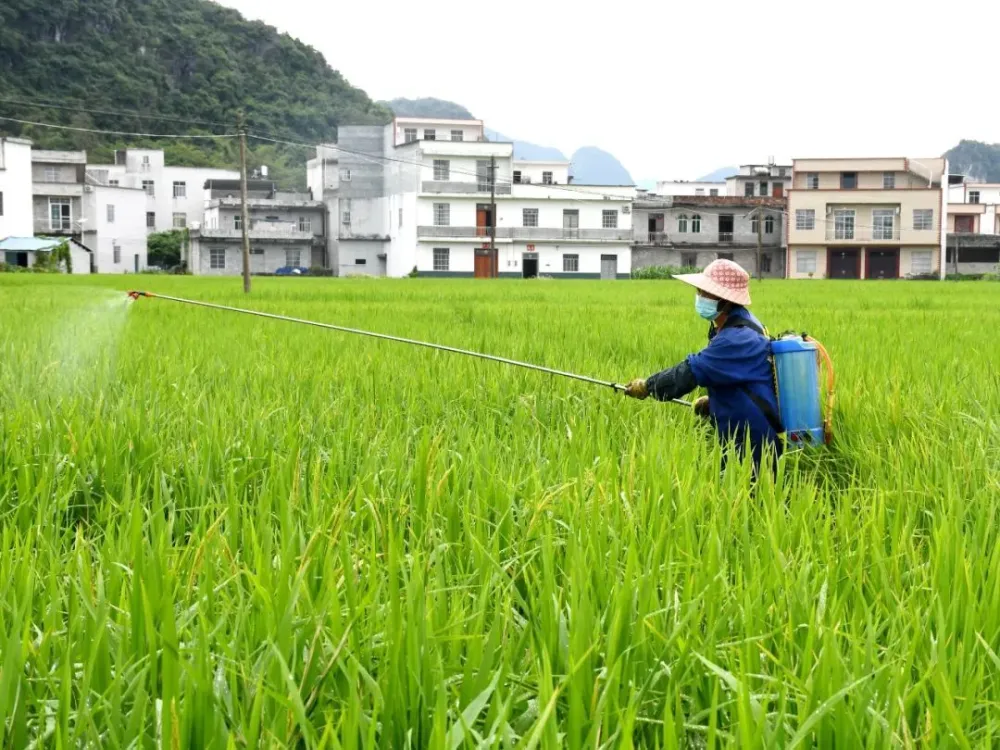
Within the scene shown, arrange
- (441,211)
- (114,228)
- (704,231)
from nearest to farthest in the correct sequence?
1. (441,211)
2. (704,231)
3. (114,228)

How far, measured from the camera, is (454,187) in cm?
5544

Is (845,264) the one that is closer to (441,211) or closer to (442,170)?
(441,211)

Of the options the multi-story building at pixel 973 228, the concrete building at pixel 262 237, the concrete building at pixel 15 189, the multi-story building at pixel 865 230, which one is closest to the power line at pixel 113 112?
the concrete building at pixel 262 237

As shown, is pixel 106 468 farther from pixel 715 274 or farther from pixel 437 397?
pixel 715 274

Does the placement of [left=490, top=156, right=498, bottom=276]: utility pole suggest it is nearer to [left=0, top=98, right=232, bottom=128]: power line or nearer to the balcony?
the balcony

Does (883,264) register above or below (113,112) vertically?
below

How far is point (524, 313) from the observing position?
13.6m

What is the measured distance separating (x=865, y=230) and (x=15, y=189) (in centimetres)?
4152

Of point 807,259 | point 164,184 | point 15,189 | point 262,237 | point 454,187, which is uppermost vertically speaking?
point 164,184

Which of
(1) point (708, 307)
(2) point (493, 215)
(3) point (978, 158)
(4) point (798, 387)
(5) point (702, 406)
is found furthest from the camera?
(3) point (978, 158)

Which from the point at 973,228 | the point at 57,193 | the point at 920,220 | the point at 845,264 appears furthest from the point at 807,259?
the point at 57,193

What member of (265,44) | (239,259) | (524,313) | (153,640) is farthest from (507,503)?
(265,44)

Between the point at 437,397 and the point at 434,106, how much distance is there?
611ft

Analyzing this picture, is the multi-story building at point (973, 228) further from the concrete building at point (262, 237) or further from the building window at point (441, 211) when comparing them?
the concrete building at point (262, 237)
